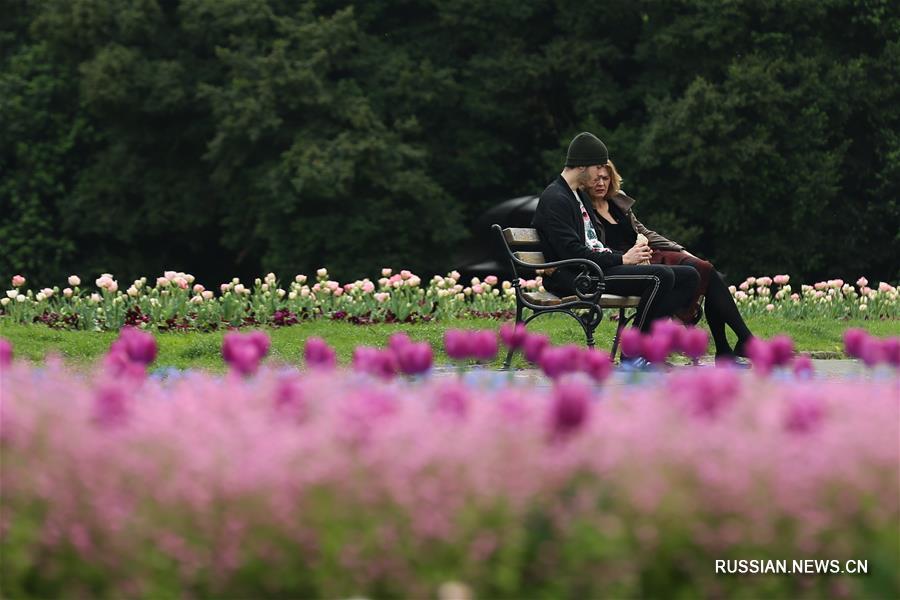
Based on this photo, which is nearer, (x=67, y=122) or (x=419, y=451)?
(x=419, y=451)

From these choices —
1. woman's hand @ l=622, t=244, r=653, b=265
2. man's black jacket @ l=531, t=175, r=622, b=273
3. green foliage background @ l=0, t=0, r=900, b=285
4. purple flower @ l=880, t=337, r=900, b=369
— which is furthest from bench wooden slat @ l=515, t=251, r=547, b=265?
green foliage background @ l=0, t=0, r=900, b=285

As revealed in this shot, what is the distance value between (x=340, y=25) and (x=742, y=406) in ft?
85.4

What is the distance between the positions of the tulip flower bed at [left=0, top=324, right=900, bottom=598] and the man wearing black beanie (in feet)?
19.8

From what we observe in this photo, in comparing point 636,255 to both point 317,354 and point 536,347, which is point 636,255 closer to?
point 536,347

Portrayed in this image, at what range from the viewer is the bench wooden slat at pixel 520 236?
33.0ft

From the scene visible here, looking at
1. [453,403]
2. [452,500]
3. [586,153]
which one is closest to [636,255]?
[586,153]

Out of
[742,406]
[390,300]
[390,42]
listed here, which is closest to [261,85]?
[390,42]

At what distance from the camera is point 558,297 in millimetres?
10031

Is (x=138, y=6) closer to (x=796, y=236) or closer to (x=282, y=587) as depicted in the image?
(x=796, y=236)

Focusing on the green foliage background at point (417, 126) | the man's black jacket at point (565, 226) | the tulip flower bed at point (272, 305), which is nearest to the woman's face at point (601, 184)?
the man's black jacket at point (565, 226)

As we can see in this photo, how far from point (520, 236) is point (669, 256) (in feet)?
3.33

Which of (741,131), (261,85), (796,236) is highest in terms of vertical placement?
(261,85)

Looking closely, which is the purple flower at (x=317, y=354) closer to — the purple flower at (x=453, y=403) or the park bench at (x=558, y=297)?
the purple flower at (x=453, y=403)

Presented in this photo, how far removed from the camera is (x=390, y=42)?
31859 millimetres
